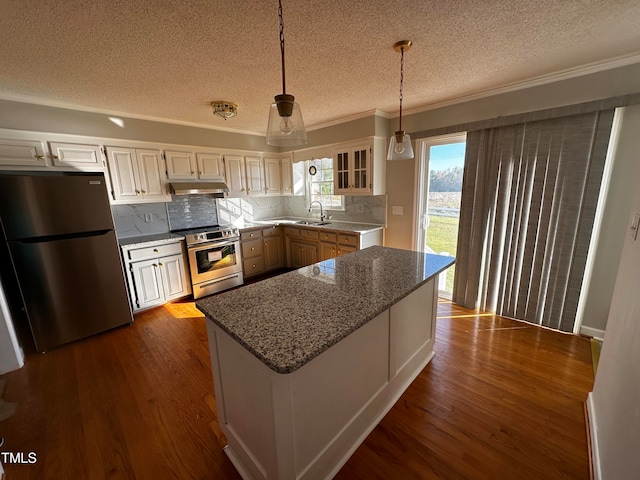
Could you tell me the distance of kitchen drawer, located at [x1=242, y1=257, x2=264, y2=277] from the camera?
407 cm

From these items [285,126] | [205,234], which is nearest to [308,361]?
[285,126]

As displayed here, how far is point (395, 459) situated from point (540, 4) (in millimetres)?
2518

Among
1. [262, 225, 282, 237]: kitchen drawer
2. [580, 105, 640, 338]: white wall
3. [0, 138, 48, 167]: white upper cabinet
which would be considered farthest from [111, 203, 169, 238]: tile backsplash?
[580, 105, 640, 338]: white wall

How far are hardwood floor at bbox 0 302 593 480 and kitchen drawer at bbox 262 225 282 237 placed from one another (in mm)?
2076

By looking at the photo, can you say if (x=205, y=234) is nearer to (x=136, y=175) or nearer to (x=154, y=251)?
(x=154, y=251)

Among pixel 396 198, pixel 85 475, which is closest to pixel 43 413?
pixel 85 475

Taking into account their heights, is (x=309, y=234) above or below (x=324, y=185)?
below

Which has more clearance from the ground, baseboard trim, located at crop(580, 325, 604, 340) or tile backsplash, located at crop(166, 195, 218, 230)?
tile backsplash, located at crop(166, 195, 218, 230)

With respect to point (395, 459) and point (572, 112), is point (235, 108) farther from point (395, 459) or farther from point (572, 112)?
point (395, 459)

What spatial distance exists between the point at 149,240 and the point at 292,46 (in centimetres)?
267

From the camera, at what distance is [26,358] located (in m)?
2.33

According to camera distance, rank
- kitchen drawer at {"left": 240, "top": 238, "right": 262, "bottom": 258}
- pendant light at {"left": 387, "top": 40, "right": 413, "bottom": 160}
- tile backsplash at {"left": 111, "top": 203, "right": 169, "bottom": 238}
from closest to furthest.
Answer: pendant light at {"left": 387, "top": 40, "right": 413, "bottom": 160} < tile backsplash at {"left": 111, "top": 203, "right": 169, "bottom": 238} < kitchen drawer at {"left": 240, "top": 238, "right": 262, "bottom": 258}

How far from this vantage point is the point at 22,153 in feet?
8.04

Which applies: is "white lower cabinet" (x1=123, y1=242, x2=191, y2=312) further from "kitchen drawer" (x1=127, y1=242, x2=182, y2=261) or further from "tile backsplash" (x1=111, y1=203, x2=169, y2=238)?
"tile backsplash" (x1=111, y1=203, x2=169, y2=238)
